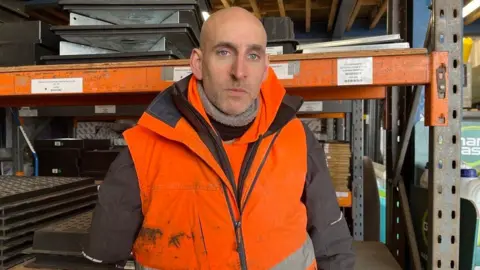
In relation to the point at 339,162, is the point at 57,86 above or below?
above

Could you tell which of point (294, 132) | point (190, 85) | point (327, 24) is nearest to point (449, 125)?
point (294, 132)

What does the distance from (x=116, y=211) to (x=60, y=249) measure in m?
0.34

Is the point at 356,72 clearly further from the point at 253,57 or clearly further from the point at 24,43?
the point at 24,43

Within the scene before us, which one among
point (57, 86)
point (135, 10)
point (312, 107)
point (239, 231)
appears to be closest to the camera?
point (239, 231)

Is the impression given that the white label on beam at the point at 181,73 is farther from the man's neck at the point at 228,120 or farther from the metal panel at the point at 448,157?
the metal panel at the point at 448,157

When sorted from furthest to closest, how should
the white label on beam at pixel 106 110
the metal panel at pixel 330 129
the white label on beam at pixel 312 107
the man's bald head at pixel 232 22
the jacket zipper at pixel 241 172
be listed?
the metal panel at pixel 330 129
the white label on beam at pixel 106 110
the white label on beam at pixel 312 107
the man's bald head at pixel 232 22
the jacket zipper at pixel 241 172

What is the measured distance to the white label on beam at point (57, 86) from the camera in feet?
3.58

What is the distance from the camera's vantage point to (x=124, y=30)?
1.19m

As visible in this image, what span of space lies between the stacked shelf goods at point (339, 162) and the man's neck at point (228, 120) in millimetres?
1692

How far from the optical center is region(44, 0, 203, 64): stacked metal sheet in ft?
3.93

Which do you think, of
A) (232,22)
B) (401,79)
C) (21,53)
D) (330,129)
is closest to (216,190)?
(232,22)

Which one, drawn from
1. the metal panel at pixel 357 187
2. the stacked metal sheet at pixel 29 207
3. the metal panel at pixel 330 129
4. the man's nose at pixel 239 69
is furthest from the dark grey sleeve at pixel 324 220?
the metal panel at pixel 330 129

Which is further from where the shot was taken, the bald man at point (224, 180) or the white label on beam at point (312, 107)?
the white label on beam at point (312, 107)

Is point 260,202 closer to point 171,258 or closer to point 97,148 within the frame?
point 171,258
